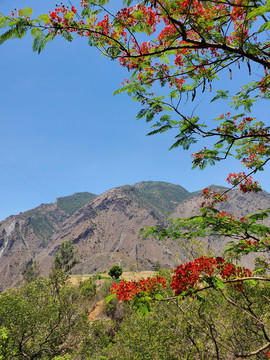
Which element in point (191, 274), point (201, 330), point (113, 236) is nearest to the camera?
point (191, 274)

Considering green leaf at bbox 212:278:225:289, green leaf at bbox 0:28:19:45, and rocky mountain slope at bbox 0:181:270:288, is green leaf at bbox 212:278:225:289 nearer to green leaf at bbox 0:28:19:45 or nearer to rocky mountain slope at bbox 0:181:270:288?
green leaf at bbox 0:28:19:45

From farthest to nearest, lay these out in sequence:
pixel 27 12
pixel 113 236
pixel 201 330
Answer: pixel 113 236, pixel 201 330, pixel 27 12

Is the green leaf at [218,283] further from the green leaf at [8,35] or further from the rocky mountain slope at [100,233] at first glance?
the rocky mountain slope at [100,233]

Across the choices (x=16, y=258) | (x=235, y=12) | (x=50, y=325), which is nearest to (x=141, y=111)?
(x=235, y=12)

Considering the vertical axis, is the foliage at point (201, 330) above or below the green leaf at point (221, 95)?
below

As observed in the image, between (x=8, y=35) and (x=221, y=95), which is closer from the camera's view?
(x=8, y=35)

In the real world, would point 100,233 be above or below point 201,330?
above

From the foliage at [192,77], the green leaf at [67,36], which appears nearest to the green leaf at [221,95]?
the foliage at [192,77]

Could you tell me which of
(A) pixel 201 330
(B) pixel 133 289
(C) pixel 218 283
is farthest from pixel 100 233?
(C) pixel 218 283

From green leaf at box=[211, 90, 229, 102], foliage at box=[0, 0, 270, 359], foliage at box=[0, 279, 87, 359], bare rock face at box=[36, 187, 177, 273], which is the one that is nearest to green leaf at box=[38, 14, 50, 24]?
foliage at box=[0, 0, 270, 359]

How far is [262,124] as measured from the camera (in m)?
5.17

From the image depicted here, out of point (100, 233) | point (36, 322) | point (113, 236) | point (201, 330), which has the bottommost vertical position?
point (201, 330)

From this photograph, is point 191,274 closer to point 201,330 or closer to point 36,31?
point 36,31

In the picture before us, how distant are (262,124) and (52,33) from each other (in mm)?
5301
